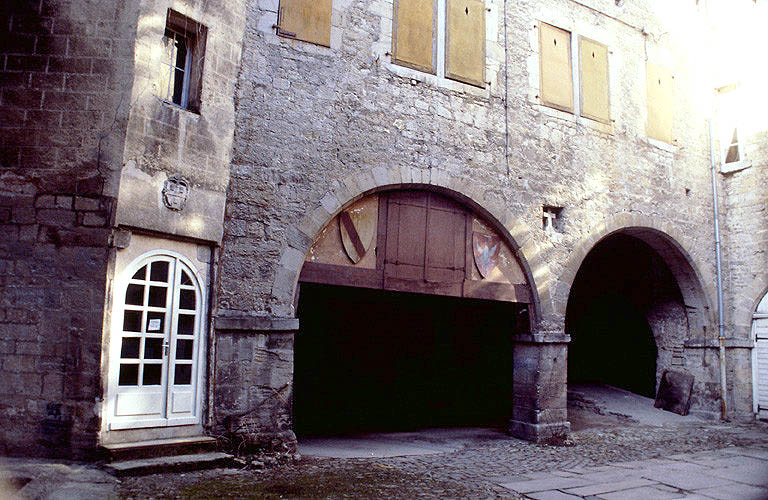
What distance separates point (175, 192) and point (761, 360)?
10.3 m

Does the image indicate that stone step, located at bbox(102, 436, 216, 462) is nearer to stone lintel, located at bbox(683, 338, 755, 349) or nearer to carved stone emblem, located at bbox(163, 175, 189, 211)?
carved stone emblem, located at bbox(163, 175, 189, 211)

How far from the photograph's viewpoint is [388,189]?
782cm

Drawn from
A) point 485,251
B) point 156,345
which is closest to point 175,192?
point 156,345

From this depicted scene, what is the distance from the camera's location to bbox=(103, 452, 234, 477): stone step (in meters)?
5.29

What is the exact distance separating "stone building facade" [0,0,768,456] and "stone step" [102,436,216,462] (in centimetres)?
15

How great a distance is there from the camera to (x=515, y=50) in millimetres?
9102

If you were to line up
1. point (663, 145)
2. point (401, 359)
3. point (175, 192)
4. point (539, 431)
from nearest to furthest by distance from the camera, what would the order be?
point (175, 192) → point (539, 431) → point (663, 145) → point (401, 359)

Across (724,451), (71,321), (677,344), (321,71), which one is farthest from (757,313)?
(71,321)

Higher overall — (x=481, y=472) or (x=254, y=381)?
(x=254, y=381)

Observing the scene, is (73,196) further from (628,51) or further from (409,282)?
(628,51)

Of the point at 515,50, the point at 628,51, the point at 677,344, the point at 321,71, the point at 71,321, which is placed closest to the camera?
the point at 71,321

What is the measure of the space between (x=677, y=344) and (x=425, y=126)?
681cm

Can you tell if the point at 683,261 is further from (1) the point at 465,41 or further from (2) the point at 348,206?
(2) the point at 348,206

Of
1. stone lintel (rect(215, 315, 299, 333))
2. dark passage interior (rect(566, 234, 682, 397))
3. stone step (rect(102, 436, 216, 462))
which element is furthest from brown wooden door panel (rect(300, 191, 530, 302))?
dark passage interior (rect(566, 234, 682, 397))
